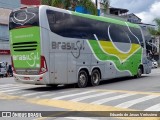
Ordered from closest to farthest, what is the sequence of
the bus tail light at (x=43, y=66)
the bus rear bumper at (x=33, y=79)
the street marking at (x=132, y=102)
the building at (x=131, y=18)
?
the street marking at (x=132, y=102)
the bus tail light at (x=43, y=66)
the bus rear bumper at (x=33, y=79)
the building at (x=131, y=18)

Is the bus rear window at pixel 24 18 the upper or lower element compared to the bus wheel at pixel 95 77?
upper

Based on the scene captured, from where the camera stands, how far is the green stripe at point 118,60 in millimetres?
19109

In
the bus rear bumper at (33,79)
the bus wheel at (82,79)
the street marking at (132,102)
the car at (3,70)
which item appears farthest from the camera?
the car at (3,70)

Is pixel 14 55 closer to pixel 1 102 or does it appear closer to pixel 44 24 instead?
pixel 44 24

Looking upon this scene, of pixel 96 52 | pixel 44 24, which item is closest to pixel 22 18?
pixel 44 24

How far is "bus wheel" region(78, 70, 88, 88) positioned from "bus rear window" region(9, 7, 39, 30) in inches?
149

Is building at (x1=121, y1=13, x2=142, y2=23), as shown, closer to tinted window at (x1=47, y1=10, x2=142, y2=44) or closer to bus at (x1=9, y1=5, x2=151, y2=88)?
tinted window at (x1=47, y1=10, x2=142, y2=44)

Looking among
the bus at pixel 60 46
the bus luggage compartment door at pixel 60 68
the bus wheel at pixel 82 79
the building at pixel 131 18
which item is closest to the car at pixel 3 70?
the bus at pixel 60 46

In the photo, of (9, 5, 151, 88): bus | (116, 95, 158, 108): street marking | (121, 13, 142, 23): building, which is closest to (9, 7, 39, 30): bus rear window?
(9, 5, 151, 88): bus

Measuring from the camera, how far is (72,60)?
17.5m

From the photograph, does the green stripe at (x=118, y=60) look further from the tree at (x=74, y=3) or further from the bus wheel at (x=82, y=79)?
the tree at (x=74, y=3)

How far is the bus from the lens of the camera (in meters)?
16.1

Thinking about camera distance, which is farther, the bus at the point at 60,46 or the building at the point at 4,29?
the building at the point at 4,29

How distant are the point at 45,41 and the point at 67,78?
2292 millimetres
